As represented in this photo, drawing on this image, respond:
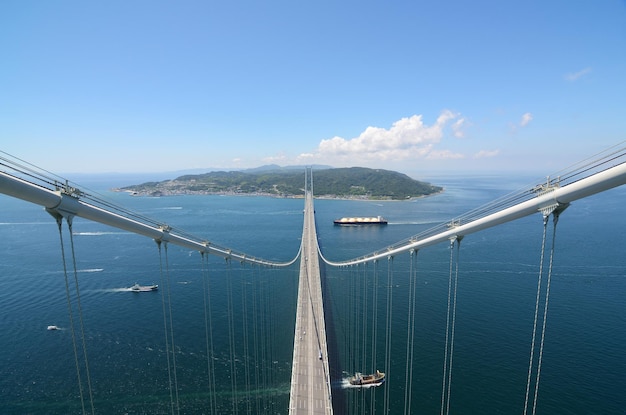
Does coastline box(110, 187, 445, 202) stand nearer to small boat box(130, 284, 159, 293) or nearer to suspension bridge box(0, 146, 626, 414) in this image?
suspension bridge box(0, 146, 626, 414)

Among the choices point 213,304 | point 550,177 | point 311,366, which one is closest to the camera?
point 550,177

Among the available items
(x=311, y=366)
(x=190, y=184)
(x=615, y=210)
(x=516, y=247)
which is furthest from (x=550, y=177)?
(x=190, y=184)

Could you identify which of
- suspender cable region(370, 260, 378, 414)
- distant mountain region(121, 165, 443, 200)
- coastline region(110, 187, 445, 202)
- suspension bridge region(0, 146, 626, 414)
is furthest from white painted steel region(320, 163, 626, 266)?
distant mountain region(121, 165, 443, 200)

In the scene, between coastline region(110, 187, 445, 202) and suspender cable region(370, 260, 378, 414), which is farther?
coastline region(110, 187, 445, 202)

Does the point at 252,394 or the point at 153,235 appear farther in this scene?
the point at 252,394

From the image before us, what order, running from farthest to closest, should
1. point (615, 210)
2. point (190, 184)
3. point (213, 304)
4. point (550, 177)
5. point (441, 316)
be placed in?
point (190, 184), point (615, 210), point (213, 304), point (441, 316), point (550, 177)

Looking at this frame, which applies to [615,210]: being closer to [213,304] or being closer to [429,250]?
[429,250]

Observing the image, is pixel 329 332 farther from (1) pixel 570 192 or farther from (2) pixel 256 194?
(2) pixel 256 194

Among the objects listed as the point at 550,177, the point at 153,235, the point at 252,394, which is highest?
the point at 550,177
